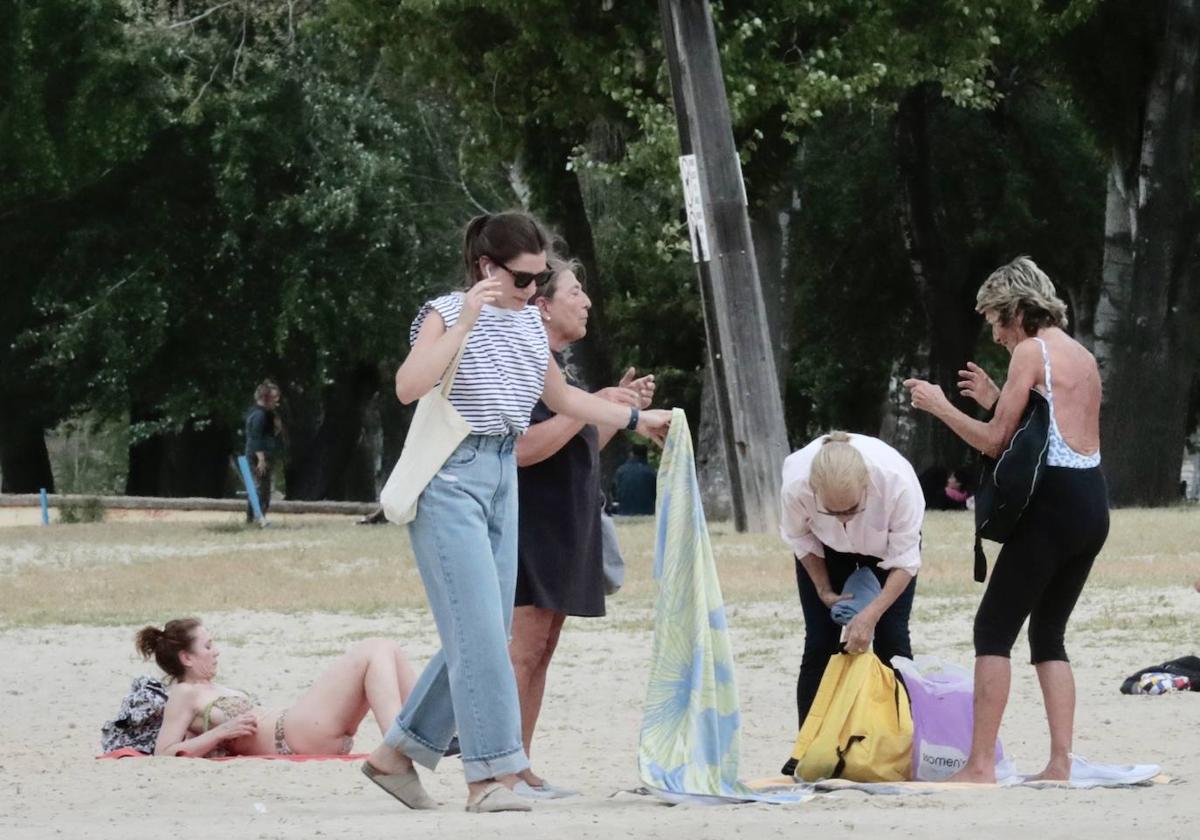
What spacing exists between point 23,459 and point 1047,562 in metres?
35.8

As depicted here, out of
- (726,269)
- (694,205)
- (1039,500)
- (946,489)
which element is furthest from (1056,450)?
(946,489)

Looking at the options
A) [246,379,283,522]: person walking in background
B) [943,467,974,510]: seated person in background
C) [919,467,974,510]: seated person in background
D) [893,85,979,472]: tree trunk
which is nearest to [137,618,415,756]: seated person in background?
[246,379,283,522]: person walking in background

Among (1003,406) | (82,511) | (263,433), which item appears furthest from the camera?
(82,511)

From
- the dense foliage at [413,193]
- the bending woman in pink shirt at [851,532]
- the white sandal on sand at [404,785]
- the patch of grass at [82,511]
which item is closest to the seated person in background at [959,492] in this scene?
the dense foliage at [413,193]

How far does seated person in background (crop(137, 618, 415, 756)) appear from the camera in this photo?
8.81 metres

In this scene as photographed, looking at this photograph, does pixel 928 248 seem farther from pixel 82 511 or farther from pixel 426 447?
pixel 426 447

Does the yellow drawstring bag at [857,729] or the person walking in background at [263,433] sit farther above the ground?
the person walking in background at [263,433]

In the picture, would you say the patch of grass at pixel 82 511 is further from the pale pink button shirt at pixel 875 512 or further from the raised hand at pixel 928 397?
the raised hand at pixel 928 397

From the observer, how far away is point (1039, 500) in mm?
7512

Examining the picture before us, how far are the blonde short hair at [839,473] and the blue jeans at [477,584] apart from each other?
4.14 feet

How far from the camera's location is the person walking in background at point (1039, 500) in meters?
7.50

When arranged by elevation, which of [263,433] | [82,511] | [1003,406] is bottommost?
[82,511]

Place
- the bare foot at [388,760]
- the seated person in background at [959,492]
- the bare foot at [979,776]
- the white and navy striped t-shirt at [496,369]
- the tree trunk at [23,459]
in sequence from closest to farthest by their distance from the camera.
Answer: the white and navy striped t-shirt at [496,369], the bare foot at [388,760], the bare foot at [979,776], the seated person in background at [959,492], the tree trunk at [23,459]

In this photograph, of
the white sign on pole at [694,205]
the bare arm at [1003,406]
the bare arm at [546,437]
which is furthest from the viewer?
the white sign on pole at [694,205]
